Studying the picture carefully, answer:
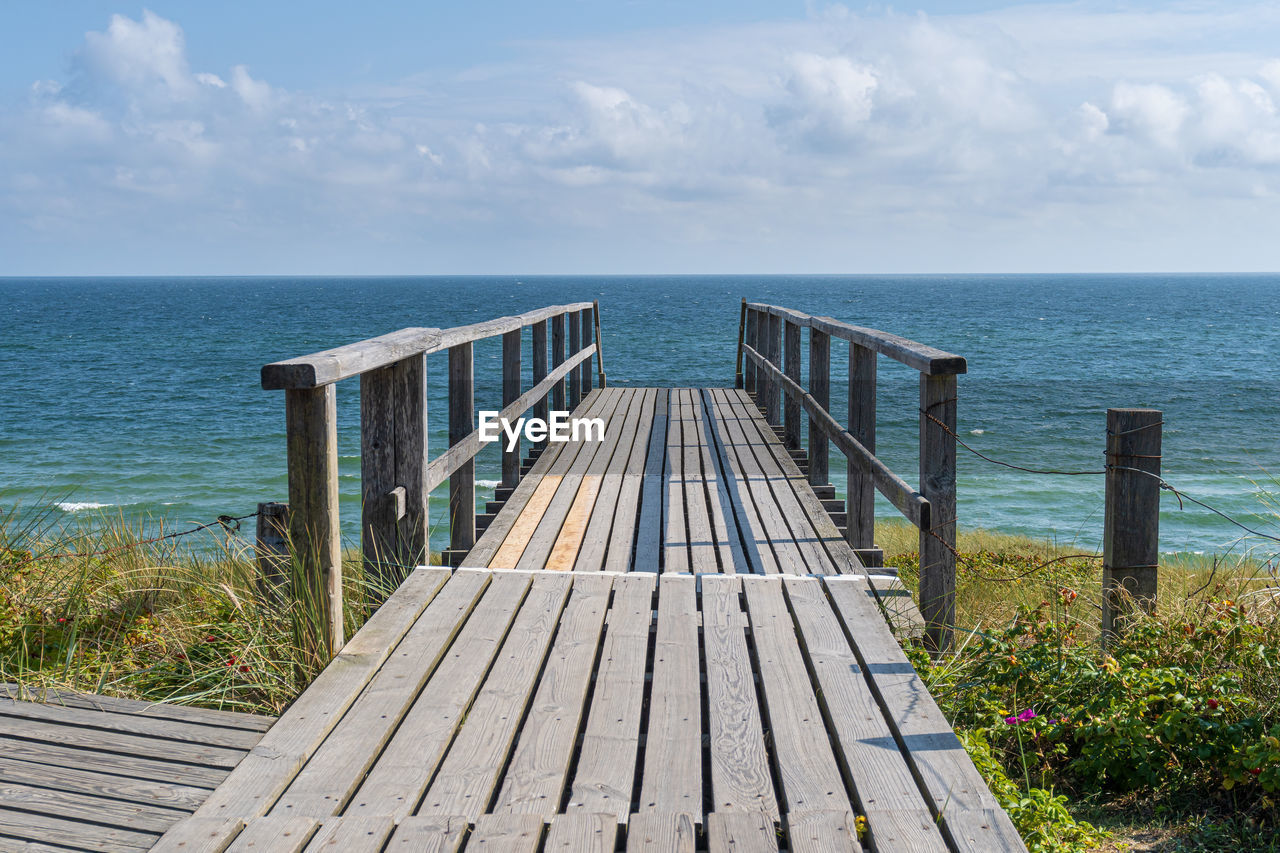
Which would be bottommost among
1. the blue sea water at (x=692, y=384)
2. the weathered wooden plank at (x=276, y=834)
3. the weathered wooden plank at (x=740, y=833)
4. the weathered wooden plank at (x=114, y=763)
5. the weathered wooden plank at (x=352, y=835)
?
the blue sea water at (x=692, y=384)

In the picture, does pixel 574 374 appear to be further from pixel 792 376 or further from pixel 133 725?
pixel 133 725

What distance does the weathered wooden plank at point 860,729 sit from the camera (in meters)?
2.17

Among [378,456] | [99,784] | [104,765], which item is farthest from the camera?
[378,456]

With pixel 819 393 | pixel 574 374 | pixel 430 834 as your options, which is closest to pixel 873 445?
pixel 819 393

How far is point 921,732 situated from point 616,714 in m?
0.79

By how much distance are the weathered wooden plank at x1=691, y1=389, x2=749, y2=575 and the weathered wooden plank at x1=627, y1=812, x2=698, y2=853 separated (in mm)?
2224

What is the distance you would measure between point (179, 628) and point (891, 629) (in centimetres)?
258

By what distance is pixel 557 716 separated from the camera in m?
2.66

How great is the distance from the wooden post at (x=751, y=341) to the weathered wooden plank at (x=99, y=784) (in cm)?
864

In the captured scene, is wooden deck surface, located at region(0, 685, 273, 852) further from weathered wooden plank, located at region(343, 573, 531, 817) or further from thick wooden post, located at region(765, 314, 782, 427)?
thick wooden post, located at region(765, 314, 782, 427)

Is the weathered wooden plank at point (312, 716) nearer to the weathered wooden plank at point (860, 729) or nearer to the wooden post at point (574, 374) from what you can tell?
the weathered wooden plank at point (860, 729)

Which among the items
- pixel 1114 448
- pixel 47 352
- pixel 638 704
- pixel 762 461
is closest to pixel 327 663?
pixel 638 704

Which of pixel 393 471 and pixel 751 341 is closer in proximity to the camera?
pixel 393 471

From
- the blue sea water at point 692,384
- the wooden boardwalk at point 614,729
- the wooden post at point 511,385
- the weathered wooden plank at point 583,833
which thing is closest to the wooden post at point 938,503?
the wooden boardwalk at point 614,729
